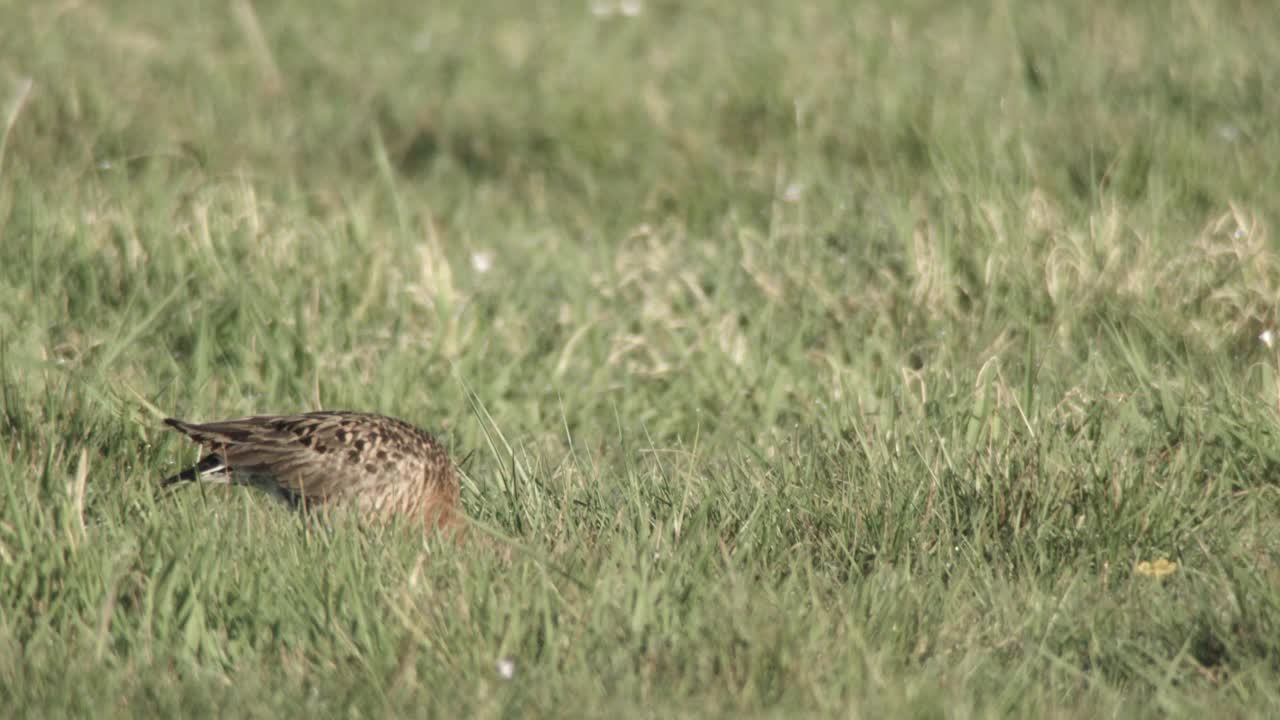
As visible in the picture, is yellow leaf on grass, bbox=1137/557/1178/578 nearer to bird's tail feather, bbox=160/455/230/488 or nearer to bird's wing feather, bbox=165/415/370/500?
bird's wing feather, bbox=165/415/370/500

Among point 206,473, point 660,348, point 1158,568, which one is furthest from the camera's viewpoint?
point 660,348

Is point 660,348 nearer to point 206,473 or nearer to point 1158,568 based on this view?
point 206,473

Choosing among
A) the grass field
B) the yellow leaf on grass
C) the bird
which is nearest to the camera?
the grass field

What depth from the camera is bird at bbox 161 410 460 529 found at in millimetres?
4457

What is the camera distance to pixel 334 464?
14.8 ft

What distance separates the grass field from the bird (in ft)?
0.36

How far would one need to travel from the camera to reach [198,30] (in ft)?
28.0

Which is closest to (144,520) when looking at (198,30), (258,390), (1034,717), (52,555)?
(52,555)

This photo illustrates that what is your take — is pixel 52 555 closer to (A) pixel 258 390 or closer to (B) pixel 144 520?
(B) pixel 144 520

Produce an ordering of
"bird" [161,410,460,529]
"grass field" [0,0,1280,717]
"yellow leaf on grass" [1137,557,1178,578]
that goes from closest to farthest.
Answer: "grass field" [0,0,1280,717] → "yellow leaf on grass" [1137,557,1178,578] → "bird" [161,410,460,529]

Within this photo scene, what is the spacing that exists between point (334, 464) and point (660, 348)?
5.21ft

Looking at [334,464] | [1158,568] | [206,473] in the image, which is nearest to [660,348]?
[334,464]

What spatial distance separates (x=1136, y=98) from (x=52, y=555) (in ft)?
16.0

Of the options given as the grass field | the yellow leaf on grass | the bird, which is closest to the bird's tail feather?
the bird
